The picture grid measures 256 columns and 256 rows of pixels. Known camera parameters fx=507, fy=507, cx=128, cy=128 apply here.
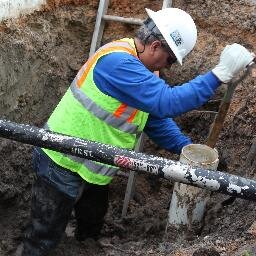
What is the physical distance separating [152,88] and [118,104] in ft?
1.09

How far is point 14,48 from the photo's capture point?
4633 mm

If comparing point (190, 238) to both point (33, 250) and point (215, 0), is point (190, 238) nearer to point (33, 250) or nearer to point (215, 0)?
point (33, 250)

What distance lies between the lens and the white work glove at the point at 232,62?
320 centimetres

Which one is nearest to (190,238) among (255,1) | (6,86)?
(6,86)

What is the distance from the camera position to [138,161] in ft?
6.71

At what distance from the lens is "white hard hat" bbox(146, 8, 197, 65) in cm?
345

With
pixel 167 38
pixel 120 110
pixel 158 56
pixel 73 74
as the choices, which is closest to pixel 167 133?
pixel 120 110

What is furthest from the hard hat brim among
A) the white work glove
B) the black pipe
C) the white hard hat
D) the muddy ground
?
the black pipe

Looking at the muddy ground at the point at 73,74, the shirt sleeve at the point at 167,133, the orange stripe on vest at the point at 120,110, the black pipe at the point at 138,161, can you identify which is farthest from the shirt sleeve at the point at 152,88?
the black pipe at the point at 138,161

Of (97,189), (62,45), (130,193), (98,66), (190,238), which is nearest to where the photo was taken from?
(98,66)

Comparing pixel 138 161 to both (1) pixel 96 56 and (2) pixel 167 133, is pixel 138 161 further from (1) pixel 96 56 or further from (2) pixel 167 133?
(2) pixel 167 133

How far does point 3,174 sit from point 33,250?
927 millimetres

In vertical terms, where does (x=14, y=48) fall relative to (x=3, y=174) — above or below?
above

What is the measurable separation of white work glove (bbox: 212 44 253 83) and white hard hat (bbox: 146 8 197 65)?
0.35 m
